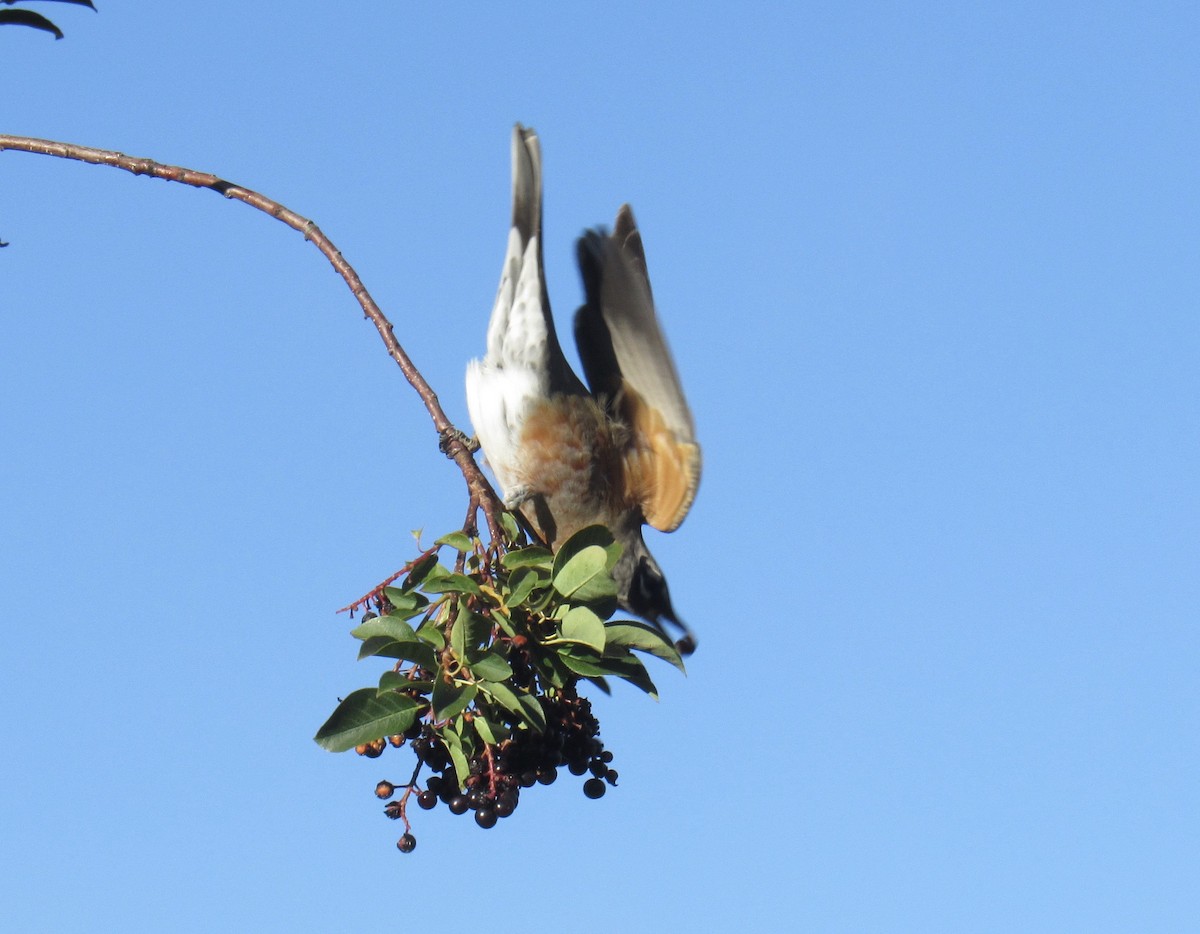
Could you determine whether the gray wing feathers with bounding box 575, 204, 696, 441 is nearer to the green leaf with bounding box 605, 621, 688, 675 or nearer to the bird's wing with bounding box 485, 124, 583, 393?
the bird's wing with bounding box 485, 124, 583, 393

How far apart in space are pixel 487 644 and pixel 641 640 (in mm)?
485

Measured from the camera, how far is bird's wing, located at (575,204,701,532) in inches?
201

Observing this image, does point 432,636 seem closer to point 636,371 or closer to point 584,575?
point 584,575

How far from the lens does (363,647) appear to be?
3262 mm

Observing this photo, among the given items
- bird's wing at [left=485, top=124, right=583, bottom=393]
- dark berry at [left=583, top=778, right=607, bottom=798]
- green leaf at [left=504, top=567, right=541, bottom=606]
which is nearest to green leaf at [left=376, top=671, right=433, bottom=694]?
green leaf at [left=504, top=567, right=541, bottom=606]

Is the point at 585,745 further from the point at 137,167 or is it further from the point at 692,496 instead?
the point at 692,496

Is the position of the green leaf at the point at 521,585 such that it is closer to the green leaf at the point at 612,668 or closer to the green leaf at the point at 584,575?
the green leaf at the point at 584,575

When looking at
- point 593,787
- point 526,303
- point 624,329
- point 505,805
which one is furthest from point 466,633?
point 526,303

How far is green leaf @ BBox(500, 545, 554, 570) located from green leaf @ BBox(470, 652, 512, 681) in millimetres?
272

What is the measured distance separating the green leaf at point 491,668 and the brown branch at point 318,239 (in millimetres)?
357

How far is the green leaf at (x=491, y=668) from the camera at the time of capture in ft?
10.2

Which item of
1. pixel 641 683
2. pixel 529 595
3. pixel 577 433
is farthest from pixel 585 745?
pixel 577 433

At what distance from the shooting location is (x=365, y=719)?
3.14m

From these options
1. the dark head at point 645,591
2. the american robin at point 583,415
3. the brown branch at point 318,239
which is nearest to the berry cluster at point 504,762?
the brown branch at point 318,239
